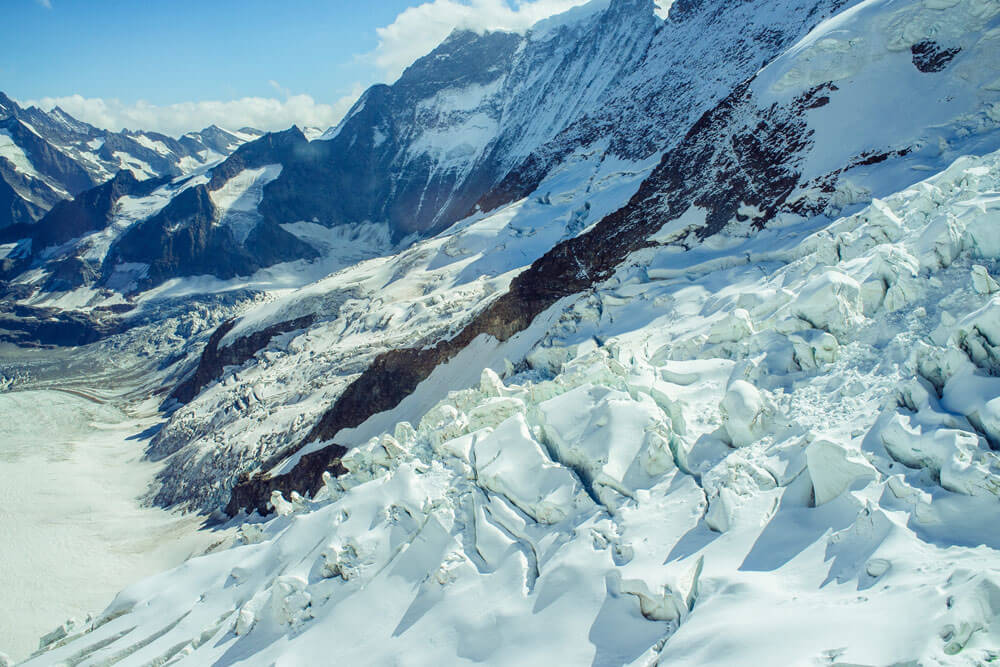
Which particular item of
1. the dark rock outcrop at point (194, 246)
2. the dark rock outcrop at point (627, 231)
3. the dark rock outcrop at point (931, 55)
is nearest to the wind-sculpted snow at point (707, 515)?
the dark rock outcrop at point (627, 231)

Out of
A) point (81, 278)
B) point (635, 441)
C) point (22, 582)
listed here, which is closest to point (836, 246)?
point (635, 441)

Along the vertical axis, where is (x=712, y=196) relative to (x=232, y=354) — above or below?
below

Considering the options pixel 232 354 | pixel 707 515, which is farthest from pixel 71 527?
pixel 707 515

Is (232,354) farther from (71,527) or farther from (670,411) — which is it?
(670,411)

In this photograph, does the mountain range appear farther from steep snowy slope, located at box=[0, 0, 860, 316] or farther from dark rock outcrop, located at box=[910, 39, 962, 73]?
steep snowy slope, located at box=[0, 0, 860, 316]

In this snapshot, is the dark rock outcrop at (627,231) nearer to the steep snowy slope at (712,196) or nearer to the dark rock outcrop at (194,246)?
the steep snowy slope at (712,196)

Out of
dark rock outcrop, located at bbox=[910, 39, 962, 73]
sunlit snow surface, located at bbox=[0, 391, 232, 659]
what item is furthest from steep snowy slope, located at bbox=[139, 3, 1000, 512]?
sunlit snow surface, located at bbox=[0, 391, 232, 659]
